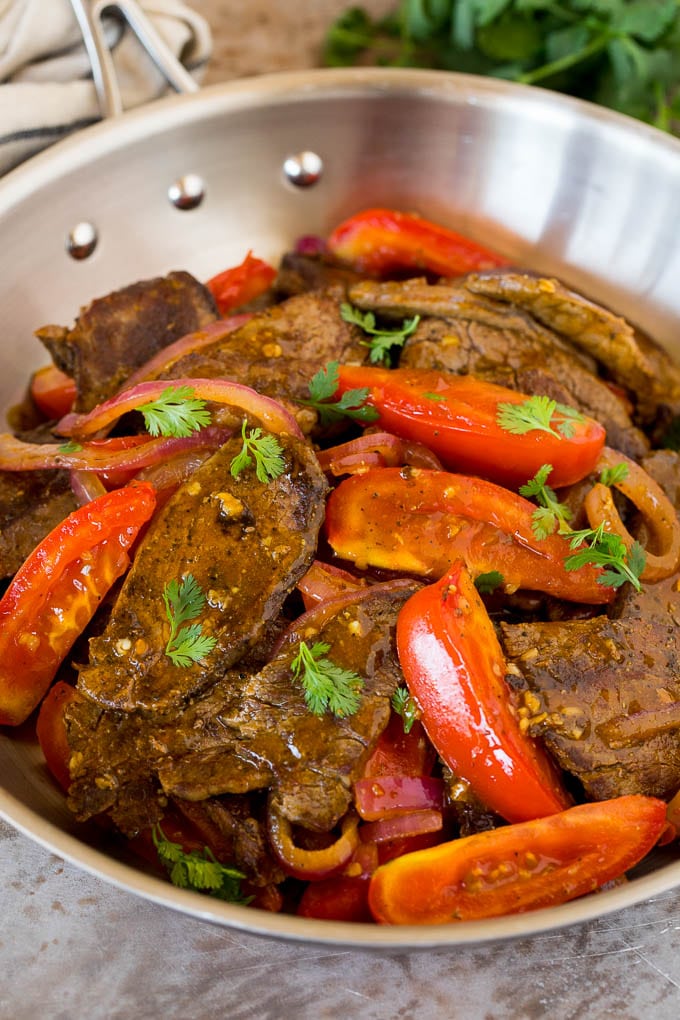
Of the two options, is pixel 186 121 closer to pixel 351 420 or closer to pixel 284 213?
pixel 284 213

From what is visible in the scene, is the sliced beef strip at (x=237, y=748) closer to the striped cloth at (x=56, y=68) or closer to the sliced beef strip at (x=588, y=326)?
the sliced beef strip at (x=588, y=326)

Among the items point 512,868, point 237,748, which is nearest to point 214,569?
point 237,748

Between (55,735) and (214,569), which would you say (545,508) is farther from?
(55,735)

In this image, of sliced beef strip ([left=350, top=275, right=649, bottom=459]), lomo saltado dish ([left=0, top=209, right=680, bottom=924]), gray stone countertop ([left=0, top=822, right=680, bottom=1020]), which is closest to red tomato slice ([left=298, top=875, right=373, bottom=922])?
lomo saltado dish ([left=0, top=209, right=680, bottom=924])

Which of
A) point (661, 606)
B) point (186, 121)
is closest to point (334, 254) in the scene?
point (186, 121)

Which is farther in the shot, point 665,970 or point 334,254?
point 334,254

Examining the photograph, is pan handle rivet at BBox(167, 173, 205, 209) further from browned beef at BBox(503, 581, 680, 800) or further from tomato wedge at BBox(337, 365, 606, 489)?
browned beef at BBox(503, 581, 680, 800)
